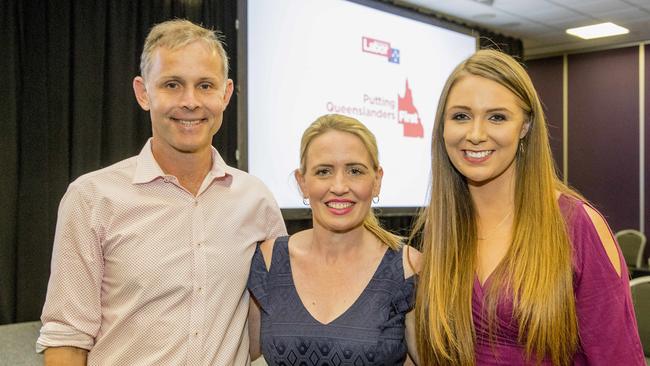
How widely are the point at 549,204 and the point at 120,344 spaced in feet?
3.86

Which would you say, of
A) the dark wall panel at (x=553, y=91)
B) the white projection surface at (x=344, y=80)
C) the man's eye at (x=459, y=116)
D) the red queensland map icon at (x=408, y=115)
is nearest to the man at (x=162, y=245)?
the man's eye at (x=459, y=116)

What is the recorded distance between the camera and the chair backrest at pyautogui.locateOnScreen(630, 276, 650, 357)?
2.58 m

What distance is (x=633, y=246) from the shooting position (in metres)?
7.21

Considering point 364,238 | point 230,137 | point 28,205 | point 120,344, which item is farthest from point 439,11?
point 120,344

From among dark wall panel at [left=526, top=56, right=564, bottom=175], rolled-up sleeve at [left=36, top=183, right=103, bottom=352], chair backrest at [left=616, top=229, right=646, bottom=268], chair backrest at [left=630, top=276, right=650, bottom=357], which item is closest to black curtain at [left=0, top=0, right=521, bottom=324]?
chair backrest at [left=630, top=276, right=650, bottom=357]

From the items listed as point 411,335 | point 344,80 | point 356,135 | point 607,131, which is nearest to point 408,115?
point 344,80

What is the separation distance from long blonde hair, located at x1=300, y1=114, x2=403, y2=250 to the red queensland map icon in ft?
13.5

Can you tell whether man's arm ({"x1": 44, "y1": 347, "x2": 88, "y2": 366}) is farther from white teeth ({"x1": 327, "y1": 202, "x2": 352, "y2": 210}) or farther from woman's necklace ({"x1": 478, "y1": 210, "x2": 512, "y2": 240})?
woman's necklace ({"x1": 478, "y1": 210, "x2": 512, "y2": 240})

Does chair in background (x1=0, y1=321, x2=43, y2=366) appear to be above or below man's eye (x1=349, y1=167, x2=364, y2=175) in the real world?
below

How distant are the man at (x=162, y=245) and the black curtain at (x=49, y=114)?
2075 mm

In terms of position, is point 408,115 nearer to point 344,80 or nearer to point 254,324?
point 344,80

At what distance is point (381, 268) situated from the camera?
185 cm

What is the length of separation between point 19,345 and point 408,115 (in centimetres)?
396

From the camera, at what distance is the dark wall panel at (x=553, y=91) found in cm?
864
